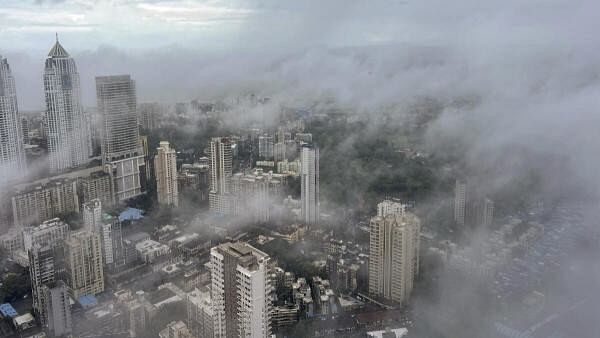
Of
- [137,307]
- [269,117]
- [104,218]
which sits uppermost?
[269,117]

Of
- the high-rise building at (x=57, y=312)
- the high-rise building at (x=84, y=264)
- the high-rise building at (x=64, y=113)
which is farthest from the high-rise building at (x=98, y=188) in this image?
the high-rise building at (x=57, y=312)

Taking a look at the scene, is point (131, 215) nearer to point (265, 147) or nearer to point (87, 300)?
point (87, 300)

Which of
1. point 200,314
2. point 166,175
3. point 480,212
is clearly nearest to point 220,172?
point 166,175

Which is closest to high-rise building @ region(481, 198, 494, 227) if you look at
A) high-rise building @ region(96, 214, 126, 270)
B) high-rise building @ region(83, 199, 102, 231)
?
high-rise building @ region(96, 214, 126, 270)

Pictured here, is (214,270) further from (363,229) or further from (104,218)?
(104,218)

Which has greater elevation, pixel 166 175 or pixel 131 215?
pixel 166 175

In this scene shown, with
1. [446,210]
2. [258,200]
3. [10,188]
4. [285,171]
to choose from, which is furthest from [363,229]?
[10,188]
